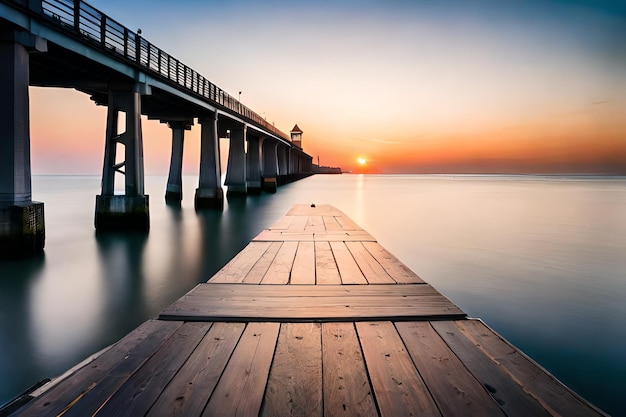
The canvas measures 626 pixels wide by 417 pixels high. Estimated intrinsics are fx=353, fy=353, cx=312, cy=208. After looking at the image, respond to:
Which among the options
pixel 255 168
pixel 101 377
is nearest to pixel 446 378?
pixel 101 377

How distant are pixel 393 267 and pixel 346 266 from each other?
0.79m

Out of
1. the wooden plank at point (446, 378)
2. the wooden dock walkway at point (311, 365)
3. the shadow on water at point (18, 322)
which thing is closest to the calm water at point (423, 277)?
the shadow on water at point (18, 322)

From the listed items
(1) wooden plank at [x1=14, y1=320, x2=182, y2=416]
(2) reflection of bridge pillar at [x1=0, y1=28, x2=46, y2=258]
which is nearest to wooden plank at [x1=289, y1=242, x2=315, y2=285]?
(1) wooden plank at [x1=14, y1=320, x2=182, y2=416]

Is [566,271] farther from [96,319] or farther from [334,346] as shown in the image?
[96,319]

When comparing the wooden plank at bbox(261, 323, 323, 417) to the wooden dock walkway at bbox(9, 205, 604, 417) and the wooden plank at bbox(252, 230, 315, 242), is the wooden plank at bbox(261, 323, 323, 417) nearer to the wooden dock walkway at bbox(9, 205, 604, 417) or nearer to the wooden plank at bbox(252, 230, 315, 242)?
the wooden dock walkway at bbox(9, 205, 604, 417)

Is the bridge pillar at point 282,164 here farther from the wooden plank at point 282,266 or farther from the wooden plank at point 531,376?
the wooden plank at point 531,376

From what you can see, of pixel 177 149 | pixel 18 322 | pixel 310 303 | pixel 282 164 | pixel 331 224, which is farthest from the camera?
pixel 282 164

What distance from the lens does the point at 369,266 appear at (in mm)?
6039

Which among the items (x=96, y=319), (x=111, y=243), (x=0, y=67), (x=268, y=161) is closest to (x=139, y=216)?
(x=111, y=243)

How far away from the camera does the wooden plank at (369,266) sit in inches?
205

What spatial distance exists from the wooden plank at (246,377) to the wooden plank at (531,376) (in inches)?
72.6

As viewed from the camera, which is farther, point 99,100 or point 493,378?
point 99,100

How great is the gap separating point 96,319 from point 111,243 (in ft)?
27.7

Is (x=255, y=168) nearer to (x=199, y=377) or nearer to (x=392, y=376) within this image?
(x=199, y=377)
